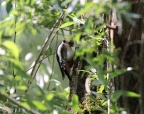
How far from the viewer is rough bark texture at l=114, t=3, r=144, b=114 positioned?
1.23 m

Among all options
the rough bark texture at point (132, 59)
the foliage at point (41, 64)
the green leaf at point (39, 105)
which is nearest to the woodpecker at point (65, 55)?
the foliage at point (41, 64)

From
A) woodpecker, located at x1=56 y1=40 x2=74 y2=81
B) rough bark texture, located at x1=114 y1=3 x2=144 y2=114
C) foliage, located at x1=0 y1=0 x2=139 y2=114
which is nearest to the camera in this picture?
foliage, located at x1=0 y1=0 x2=139 y2=114

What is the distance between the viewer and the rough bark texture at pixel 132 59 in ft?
4.02

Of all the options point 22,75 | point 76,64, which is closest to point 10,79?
point 22,75

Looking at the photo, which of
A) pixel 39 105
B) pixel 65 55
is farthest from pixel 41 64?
pixel 65 55

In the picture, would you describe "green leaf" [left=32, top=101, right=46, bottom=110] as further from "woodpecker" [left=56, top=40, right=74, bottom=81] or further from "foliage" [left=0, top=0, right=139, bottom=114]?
"woodpecker" [left=56, top=40, right=74, bottom=81]

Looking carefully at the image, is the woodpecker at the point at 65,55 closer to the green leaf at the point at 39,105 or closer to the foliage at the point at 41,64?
the foliage at the point at 41,64

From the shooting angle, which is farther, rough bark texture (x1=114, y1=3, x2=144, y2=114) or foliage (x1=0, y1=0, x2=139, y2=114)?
rough bark texture (x1=114, y1=3, x2=144, y2=114)

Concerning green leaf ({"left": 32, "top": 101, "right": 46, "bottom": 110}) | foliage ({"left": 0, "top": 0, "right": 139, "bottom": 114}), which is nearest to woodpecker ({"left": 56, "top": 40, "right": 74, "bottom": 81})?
foliage ({"left": 0, "top": 0, "right": 139, "bottom": 114})

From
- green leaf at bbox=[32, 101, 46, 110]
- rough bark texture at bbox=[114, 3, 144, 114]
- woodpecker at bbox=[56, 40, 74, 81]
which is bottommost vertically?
green leaf at bbox=[32, 101, 46, 110]

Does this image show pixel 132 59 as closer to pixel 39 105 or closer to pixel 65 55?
pixel 39 105

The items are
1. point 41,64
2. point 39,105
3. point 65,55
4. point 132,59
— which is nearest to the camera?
point 39,105

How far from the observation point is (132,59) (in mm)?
1255

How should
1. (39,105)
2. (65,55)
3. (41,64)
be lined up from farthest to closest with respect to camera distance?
(65,55) → (41,64) → (39,105)
